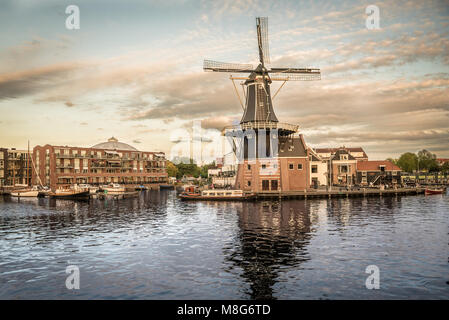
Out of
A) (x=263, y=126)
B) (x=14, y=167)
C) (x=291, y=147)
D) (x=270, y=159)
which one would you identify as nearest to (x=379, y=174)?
(x=291, y=147)

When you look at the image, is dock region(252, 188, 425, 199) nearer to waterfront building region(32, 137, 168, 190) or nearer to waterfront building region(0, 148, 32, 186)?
waterfront building region(32, 137, 168, 190)

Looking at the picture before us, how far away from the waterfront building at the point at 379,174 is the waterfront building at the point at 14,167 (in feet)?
411

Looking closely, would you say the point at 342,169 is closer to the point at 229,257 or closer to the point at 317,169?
the point at 317,169

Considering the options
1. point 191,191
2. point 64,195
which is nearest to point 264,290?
point 191,191

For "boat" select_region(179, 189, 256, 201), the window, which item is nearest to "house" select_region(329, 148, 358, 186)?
the window

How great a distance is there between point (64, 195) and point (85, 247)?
59.3 m

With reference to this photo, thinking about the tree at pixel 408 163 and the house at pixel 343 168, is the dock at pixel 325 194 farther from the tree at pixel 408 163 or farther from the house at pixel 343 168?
the tree at pixel 408 163

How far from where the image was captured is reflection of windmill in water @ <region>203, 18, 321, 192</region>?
69.8 m

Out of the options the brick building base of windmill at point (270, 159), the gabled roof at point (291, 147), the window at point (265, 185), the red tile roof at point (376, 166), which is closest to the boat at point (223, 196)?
the brick building base of windmill at point (270, 159)
